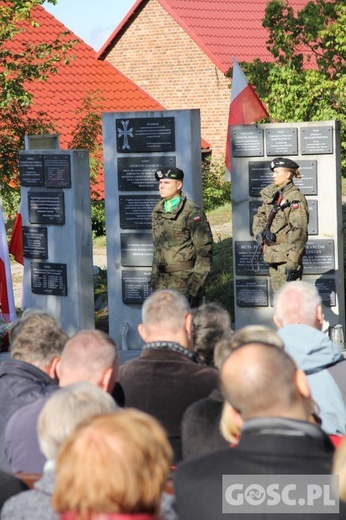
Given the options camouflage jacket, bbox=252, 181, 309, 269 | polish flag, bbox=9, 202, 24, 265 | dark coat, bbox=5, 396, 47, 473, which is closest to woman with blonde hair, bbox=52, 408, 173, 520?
dark coat, bbox=5, 396, 47, 473

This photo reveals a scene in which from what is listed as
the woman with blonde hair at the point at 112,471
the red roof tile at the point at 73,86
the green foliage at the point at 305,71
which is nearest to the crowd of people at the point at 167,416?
the woman with blonde hair at the point at 112,471

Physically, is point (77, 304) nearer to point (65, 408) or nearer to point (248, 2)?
point (65, 408)

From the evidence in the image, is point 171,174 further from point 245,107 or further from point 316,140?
point 245,107

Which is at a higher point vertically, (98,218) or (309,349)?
(98,218)

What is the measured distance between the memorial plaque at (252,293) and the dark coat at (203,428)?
22.8 ft

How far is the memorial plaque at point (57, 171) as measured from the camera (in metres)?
11.7

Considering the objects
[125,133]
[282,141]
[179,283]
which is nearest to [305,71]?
[282,141]

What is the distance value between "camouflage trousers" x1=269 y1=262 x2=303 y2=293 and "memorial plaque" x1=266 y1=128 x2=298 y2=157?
1298 mm

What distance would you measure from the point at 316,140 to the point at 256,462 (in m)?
7.85

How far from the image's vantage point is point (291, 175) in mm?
10281

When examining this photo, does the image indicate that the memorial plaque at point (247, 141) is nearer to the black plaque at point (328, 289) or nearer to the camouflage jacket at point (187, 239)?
the camouflage jacket at point (187, 239)

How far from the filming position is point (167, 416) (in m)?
5.11

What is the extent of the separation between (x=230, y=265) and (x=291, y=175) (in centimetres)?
446

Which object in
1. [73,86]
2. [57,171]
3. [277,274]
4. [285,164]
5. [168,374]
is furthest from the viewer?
[73,86]
